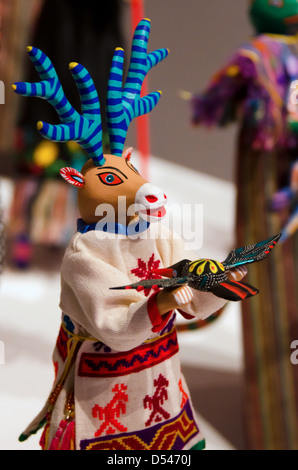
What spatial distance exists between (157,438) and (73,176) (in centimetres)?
29

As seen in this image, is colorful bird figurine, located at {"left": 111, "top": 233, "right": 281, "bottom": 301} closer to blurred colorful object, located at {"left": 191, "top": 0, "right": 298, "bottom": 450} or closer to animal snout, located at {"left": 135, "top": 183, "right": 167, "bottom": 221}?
animal snout, located at {"left": 135, "top": 183, "right": 167, "bottom": 221}

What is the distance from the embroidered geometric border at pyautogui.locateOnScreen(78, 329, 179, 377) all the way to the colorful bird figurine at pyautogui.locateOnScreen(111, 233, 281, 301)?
0.10 meters

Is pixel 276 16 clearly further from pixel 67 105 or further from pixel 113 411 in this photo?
pixel 113 411

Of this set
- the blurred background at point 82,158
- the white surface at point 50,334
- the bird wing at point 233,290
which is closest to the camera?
the bird wing at point 233,290

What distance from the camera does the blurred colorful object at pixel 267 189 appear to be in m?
1.08

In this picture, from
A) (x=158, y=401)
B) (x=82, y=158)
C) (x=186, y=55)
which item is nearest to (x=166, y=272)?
(x=158, y=401)

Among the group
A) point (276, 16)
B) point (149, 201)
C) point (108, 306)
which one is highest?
point (276, 16)

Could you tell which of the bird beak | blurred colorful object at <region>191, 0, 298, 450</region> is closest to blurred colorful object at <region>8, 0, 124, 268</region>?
blurred colorful object at <region>191, 0, 298, 450</region>

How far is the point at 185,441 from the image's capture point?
0.71 metres

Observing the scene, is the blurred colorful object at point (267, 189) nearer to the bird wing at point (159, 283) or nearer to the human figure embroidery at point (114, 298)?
the human figure embroidery at point (114, 298)

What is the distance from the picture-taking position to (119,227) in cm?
65

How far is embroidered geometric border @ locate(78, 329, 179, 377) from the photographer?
655mm

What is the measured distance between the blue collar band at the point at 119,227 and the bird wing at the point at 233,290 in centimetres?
12

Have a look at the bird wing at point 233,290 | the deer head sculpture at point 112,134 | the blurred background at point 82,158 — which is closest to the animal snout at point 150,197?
the deer head sculpture at point 112,134
